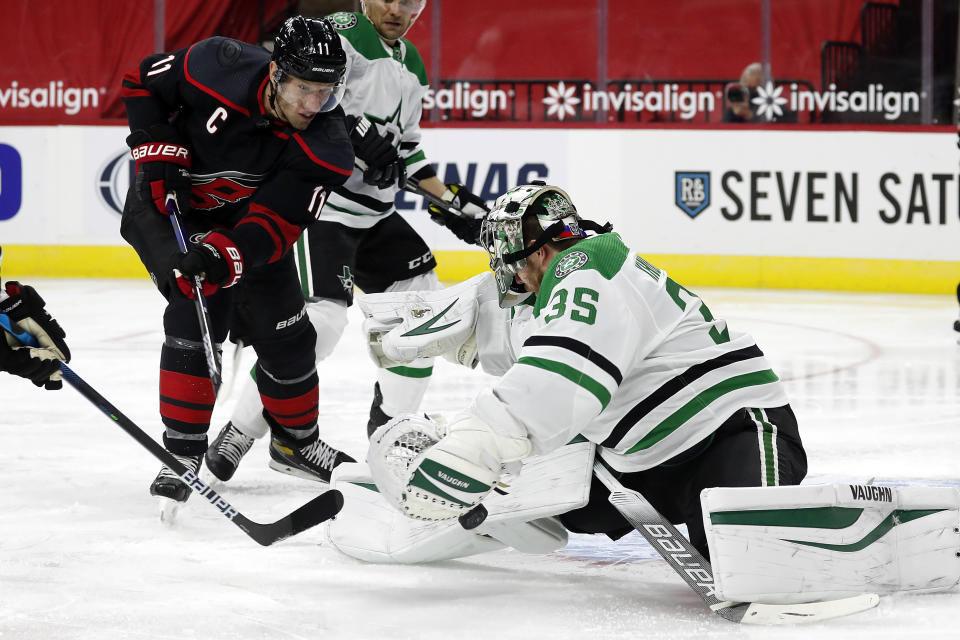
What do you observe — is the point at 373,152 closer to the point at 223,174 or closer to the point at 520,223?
the point at 223,174

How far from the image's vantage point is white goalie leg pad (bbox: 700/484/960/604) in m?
1.90

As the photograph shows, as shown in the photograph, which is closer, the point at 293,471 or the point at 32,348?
the point at 32,348

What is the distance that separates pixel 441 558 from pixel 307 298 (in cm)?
117

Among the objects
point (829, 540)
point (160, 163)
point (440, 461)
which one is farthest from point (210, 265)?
point (829, 540)

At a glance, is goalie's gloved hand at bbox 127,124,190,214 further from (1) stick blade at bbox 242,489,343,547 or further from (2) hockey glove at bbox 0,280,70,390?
(1) stick blade at bbox 242,489,343,547

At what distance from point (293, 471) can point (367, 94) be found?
3.48 feet

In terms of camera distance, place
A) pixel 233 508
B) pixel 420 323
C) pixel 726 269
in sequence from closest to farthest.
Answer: pixel 420 323 → pixel 233 508 → pixel 726 269

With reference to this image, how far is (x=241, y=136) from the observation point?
265 cm

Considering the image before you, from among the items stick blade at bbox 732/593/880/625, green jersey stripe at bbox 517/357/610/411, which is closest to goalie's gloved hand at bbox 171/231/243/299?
green jersey stripe at bbox 517/357/610/411

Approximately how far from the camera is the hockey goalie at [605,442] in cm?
184

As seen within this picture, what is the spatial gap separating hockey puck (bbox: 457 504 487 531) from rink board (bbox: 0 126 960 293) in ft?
17.8

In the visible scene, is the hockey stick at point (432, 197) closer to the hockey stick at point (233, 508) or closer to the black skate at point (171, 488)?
the black skate at point (171, 488)

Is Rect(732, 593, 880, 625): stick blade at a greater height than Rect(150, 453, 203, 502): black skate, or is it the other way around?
Rect(150, 453, 203, 502): black skate

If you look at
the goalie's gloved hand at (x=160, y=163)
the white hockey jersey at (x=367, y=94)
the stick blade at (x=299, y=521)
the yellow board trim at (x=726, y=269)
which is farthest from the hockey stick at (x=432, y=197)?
the yellow board trim at (x=726, y=269)
